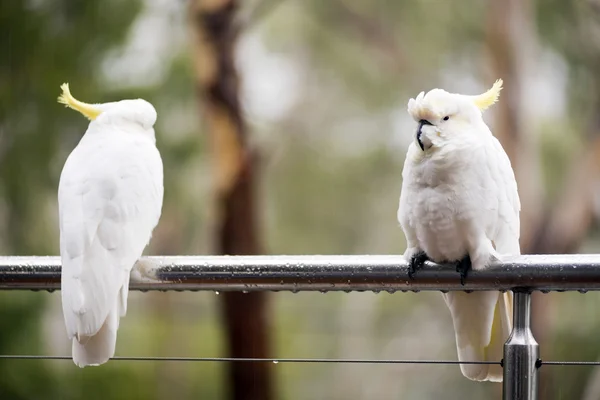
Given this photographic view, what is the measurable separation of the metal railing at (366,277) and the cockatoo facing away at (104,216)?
5 cm

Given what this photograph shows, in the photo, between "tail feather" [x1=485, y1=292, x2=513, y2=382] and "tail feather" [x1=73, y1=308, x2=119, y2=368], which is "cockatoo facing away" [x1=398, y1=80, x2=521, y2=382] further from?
"tail feather" [x1=73, y1=308, x2=119, y2=368]

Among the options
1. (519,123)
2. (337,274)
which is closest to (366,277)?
(337,274)

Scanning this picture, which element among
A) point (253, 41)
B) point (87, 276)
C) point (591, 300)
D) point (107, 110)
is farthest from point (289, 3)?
point (87, 276)

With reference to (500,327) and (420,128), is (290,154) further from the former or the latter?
(500,327)

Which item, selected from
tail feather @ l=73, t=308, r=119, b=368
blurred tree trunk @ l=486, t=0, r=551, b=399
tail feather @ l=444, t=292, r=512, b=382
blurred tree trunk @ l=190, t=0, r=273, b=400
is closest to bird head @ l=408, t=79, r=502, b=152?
tail feather @ l=444, t=292, r=512, b=382

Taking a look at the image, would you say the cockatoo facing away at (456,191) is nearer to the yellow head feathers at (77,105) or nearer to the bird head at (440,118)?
the bird head at (440,118)

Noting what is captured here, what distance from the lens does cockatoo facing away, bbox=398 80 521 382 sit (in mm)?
1325

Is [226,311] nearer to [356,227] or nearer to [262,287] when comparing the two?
[356,227]

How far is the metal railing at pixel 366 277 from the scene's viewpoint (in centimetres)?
92

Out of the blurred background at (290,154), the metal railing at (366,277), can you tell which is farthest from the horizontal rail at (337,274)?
the blurred background at (290,154)

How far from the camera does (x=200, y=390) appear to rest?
5.24 metres

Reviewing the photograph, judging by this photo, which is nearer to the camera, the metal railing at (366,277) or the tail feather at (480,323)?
the metal railing at (366,277)

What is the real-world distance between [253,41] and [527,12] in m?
1.81

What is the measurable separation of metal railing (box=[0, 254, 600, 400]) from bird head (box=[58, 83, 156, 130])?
1.54 ft
